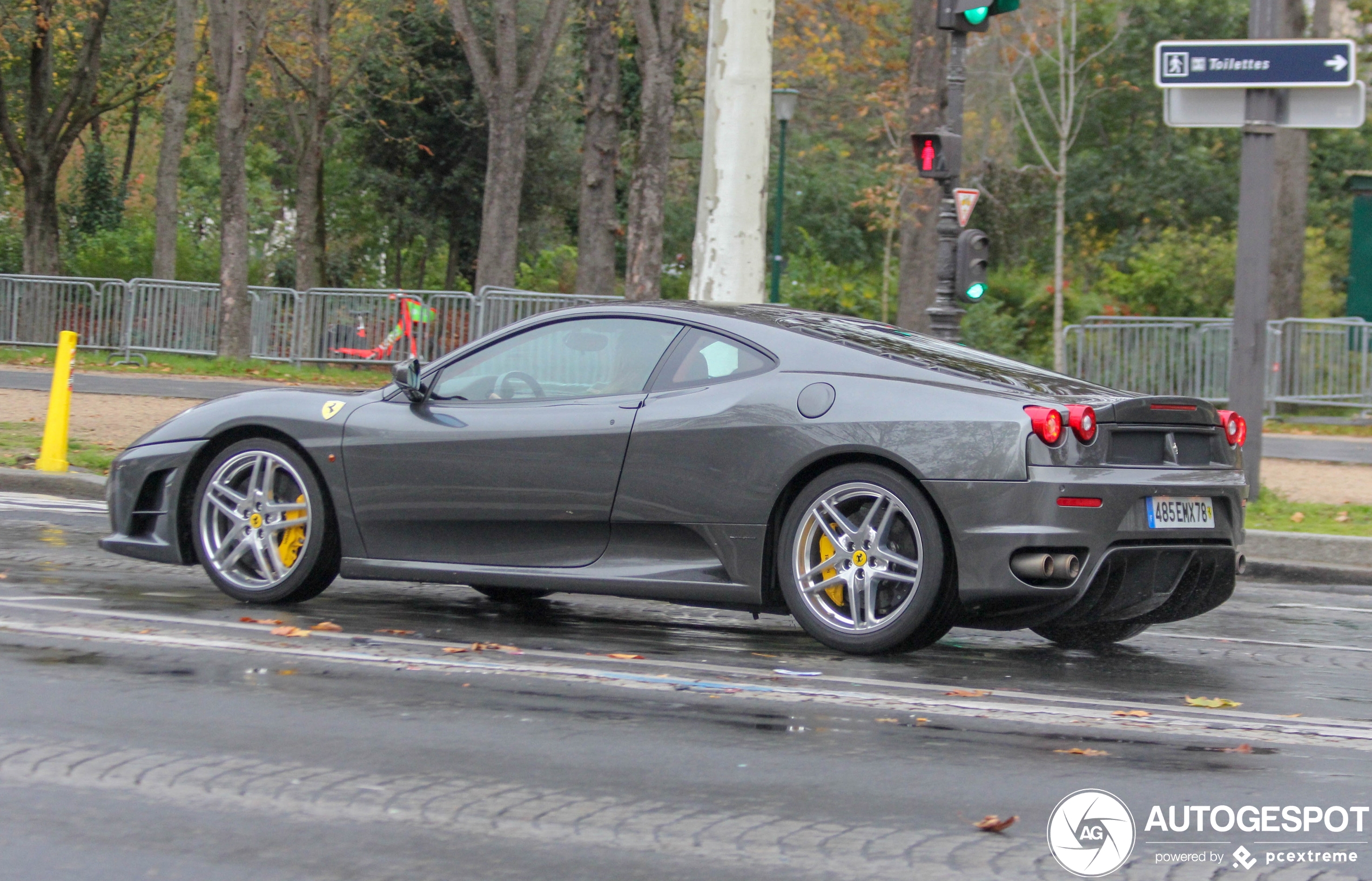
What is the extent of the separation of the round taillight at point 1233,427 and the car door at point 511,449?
2.15 m

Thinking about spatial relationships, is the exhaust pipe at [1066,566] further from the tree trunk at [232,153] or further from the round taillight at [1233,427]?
the tree trunk at [232,153]

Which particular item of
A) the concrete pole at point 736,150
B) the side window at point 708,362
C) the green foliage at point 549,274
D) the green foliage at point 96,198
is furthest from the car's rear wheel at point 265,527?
the green foliage at point 96,198

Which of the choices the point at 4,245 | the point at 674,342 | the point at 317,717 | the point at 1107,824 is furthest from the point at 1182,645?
the point at 4,245

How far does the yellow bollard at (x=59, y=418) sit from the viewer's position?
11.8 metres

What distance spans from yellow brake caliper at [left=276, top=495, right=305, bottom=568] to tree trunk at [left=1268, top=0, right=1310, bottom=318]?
1954cm

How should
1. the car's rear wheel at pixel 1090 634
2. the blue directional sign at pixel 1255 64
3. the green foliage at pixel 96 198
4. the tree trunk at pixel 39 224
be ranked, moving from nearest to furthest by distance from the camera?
the car's rear wheel at pixel 1090 634, the blue directional sign at pixel 1255 64, the tree trunk at pixel 39 224, the green foliage at pixel 96 198

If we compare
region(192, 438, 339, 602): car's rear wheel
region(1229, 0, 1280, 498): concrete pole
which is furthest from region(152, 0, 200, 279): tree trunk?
region(192, 438, 339, 602): car's rear wheel

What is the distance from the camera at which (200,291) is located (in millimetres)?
26562

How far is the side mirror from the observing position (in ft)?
21.5

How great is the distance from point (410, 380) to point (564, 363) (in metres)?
0.67

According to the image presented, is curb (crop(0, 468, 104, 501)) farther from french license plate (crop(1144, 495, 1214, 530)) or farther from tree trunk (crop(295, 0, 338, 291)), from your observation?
tree trunk (crop(295, 0, 338, 291))

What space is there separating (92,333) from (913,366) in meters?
23.9

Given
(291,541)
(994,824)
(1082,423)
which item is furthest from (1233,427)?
(291,541)

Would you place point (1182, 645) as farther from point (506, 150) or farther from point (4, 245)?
point (4, 245)
